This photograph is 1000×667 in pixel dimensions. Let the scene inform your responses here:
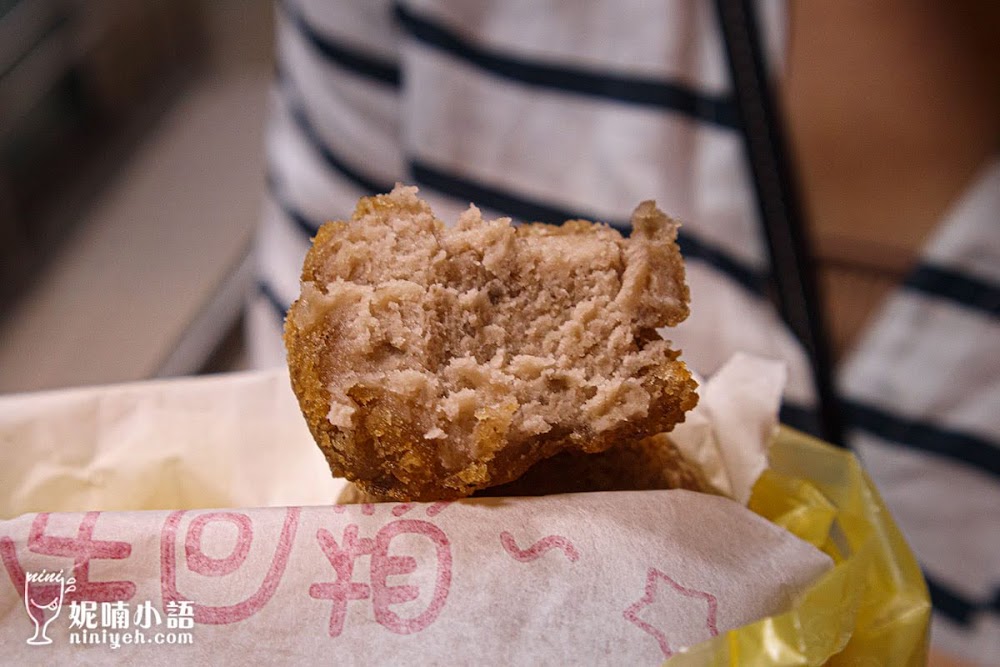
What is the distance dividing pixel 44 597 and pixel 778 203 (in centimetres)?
102

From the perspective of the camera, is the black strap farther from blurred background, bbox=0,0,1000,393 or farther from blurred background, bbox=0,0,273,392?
blurred background, bbox=0,0,273,392

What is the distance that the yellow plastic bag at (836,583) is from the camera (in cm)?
52

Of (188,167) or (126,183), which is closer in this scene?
(126,183)

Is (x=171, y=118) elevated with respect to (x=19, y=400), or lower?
lower

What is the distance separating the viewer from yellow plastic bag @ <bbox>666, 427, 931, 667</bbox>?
1.71 ft

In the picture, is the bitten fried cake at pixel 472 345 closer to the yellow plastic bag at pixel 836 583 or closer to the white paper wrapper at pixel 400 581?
the white paper wrapper at pixel 400 581

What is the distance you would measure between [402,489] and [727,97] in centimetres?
87

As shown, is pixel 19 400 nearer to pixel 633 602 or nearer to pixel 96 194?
pixel 633 602

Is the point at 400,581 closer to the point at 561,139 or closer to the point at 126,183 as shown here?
the point at 561,139

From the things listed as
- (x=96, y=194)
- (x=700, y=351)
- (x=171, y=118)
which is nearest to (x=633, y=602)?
(x=700, y=351)

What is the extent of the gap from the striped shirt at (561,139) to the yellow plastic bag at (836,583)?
0.44m

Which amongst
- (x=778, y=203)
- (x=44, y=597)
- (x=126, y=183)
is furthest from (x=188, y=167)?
(x=44, y=597)

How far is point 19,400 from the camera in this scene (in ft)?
2.19

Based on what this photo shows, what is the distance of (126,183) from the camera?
1483 millimetres
